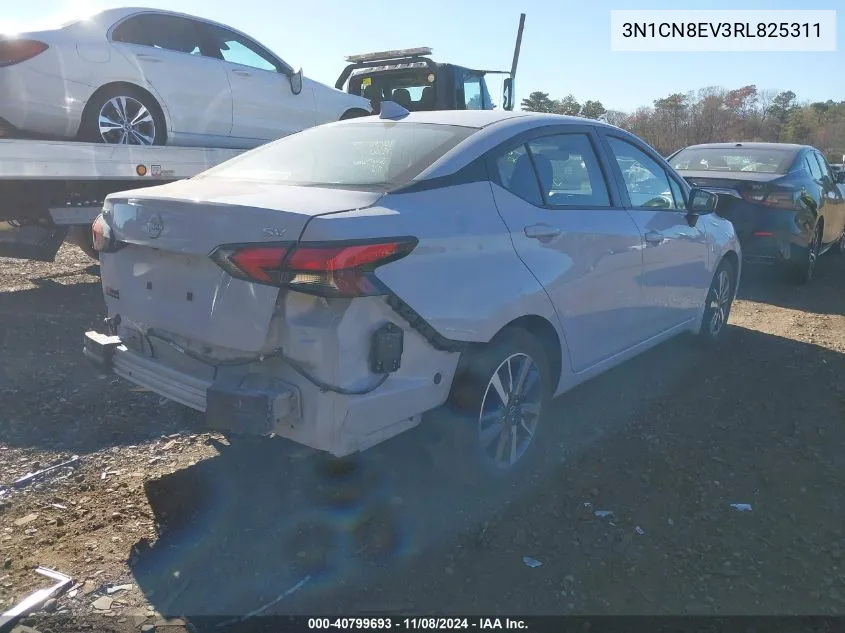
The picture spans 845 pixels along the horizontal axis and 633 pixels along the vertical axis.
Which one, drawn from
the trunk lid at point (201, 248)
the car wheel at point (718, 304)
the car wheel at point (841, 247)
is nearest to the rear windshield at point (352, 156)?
the trunk lid at point (201, 248)

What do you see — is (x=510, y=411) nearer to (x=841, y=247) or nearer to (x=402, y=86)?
(x=402, y=86)

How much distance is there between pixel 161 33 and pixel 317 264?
17.0 ft

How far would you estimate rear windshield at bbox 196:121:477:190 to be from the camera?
3.17 meters

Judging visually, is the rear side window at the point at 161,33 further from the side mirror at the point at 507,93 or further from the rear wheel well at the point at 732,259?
the side mirror at the point at 507,93

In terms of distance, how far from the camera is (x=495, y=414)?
10.9 feet

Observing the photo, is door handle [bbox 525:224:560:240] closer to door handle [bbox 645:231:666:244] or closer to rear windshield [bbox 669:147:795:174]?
door handle [bbox 645:231:666:244]

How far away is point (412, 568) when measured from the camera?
285 centimetres

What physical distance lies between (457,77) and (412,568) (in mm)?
8519

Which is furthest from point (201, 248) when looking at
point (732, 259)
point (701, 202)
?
point (732, 259)

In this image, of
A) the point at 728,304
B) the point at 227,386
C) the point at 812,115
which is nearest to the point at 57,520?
the point at 227,386

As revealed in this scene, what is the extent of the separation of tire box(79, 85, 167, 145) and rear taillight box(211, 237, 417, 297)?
4091 millimetres

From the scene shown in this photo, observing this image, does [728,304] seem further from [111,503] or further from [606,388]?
[111,503]

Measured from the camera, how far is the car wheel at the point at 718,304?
5576 mm

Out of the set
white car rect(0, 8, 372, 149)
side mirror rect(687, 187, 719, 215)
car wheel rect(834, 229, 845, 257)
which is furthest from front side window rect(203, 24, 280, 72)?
car wheel rect(834, 229, 845, 257)
